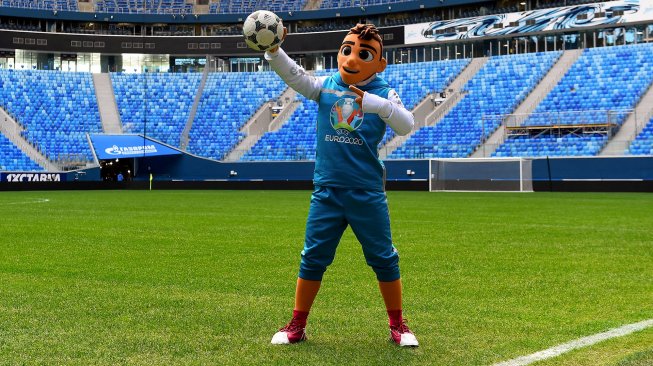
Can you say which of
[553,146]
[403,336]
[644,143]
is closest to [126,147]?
[553,146]

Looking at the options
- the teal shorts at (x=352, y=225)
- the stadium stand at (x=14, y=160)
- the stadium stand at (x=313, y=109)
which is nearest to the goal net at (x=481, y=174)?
the stadium stand at (x=313, y=109)

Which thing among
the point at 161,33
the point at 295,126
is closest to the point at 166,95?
the point at 161,33

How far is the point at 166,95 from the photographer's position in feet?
215

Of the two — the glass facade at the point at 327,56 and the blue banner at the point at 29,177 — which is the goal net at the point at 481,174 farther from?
the blue banner at the point at 29,177

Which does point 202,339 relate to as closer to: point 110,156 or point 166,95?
point 110,156

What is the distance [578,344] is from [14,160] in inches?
2090

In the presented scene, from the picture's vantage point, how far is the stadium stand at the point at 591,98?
4656 centimetres

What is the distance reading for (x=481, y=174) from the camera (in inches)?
1790

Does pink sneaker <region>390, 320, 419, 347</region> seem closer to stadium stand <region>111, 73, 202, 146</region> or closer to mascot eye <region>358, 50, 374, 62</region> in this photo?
mascot eye <region>358, 50, 374, 62</region>

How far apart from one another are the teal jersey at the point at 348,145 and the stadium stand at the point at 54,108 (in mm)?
51919

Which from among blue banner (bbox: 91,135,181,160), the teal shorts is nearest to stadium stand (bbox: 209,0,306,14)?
blue banner (bbox: 91,135,181,160)

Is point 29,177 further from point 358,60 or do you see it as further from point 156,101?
point 358,60

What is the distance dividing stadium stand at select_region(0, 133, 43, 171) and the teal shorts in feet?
166

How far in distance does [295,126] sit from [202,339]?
53711 mm
